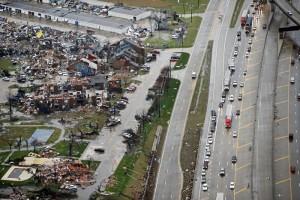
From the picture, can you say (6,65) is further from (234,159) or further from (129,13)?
(234,159)

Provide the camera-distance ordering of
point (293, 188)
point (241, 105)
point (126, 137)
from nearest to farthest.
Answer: point (293, 188)
point (126, 137)
point (241, 105)

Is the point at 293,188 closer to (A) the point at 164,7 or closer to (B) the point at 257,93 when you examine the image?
(B) the point at 257,93

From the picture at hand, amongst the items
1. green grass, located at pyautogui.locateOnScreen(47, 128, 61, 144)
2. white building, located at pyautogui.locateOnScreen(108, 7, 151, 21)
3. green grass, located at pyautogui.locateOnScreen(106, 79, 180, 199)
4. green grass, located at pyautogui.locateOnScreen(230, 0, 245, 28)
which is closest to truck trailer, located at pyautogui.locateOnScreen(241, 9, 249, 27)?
green grass, located at pyautogui.locateOnScreen(230, 0, 245, 28)

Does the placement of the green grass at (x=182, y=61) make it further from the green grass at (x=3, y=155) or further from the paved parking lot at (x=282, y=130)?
the green grass at (x=3, y=155)

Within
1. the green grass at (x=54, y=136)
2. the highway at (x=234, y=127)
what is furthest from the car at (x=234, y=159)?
the green grass at (x=54, y=136)

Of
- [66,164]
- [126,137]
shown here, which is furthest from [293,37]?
[66,164]

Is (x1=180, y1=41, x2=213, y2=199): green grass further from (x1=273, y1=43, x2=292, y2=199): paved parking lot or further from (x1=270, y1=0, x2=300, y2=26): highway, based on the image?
(x1=270, y1=0, x2=300, y2=26): highway
